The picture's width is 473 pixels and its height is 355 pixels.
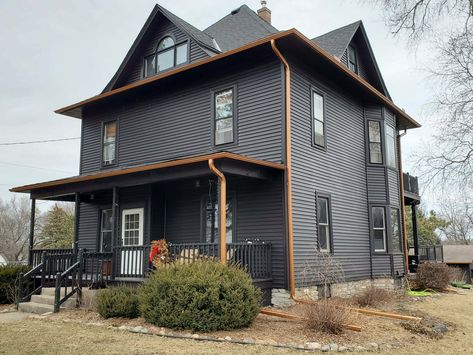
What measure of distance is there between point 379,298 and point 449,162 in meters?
5.89

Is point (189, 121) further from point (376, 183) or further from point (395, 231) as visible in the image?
point (395, 231)

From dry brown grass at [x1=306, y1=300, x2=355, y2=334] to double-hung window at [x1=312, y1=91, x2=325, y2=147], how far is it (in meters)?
5.53

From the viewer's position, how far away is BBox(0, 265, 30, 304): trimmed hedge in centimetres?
1170

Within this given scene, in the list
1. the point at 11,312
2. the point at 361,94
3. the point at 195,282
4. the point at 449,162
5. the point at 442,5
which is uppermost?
the point at 442,5

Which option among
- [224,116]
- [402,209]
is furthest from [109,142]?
[402,209]

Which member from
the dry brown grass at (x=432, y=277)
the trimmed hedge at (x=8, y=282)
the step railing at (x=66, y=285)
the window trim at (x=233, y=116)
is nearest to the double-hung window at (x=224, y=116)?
the window trim at (x=233, y=116)

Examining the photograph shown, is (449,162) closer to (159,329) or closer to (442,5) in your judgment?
(442,5)

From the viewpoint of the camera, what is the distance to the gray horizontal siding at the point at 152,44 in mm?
13750

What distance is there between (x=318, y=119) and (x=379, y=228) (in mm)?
4448

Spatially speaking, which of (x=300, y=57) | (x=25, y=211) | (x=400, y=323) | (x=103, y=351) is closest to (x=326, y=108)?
(x=300, y=57)

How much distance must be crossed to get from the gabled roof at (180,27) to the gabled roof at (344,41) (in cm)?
394

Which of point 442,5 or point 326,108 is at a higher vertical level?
point 442,5

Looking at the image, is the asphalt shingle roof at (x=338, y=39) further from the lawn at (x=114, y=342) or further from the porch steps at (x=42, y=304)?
the porch steps at (x=42, y=304)

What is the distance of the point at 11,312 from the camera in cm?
1040
